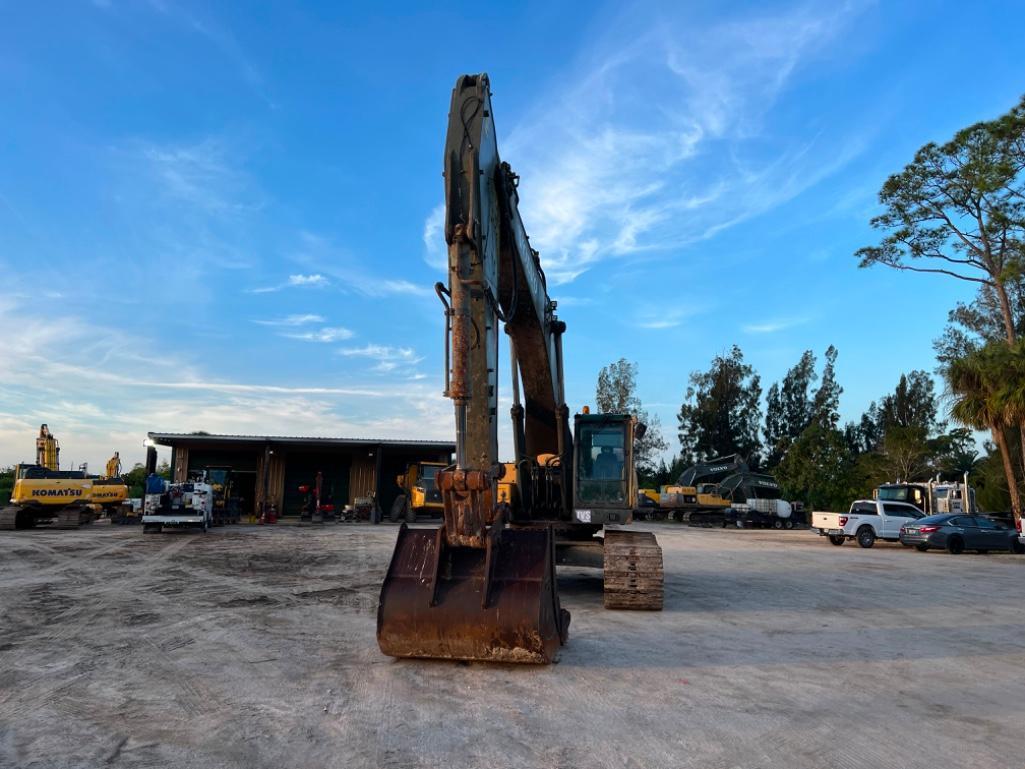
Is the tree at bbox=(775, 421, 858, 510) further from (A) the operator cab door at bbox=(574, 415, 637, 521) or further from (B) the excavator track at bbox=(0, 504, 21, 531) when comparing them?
(B) the excavator track at bbox=(0, 504, 21, 531)

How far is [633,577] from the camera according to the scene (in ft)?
29.4

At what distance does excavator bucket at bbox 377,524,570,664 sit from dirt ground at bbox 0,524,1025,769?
0.23m

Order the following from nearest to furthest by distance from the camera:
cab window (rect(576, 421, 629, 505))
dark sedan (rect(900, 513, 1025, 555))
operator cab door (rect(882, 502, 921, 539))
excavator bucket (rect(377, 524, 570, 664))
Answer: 1. excavator bucket (rect(377, 524, 570, 664))
2. cab window (rect(576, 421, 629, 505))
3. dark sedan (rect(900, 513, 1025, 555))
4. operator cab door (rect(882, 502, 921, 539))

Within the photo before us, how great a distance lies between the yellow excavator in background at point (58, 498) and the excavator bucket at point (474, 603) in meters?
23.9

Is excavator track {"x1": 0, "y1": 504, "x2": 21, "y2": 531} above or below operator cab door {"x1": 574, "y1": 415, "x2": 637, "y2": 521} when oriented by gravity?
below

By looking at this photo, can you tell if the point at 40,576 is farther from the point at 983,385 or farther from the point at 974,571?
the point at 983,385

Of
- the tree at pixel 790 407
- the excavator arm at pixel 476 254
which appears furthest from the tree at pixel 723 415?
the excavator arm at pixel 476 254

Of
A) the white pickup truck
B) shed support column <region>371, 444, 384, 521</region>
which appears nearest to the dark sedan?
the white pickup truck

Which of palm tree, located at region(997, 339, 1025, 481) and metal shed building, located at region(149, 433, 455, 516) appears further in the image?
metal shed building, located at region(149, 433, 455, 516)

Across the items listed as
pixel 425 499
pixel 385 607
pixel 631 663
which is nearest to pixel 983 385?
pixel 425 499

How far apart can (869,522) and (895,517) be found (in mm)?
861

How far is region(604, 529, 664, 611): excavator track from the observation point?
29.4 ft

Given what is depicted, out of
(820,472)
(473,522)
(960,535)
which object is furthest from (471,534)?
(820,472)

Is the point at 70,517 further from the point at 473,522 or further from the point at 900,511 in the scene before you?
the point at 900,511
